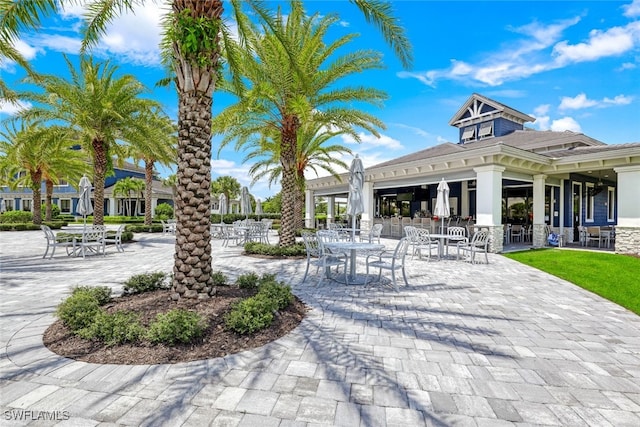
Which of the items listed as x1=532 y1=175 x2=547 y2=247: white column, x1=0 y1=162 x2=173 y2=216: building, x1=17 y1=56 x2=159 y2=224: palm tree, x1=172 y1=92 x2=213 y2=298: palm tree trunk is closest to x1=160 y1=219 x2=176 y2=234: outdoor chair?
x1=17 y1=56 x2=159 y2=224: palm tree

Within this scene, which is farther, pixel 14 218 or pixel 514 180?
pixel 14 218

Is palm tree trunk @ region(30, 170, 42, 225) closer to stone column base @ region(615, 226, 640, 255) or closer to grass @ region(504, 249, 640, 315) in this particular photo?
grass @ region(504, 249, 640, 315)

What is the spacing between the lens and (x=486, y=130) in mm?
21000

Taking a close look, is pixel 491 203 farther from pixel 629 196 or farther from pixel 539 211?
pixel 629 196

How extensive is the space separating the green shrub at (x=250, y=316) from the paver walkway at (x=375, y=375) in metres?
0.38

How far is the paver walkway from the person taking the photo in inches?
99.0

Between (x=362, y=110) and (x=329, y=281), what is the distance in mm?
7257

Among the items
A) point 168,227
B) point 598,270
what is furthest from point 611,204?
point 168,227

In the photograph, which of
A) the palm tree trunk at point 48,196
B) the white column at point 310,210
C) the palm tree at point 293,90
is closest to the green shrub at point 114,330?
the palm tree at point 293,90

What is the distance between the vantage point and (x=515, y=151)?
1234 cm

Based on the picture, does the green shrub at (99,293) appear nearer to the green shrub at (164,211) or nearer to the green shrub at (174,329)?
the green shrub at (174,329)

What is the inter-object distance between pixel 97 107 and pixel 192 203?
1294 centimetres

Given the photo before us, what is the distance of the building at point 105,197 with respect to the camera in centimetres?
3756

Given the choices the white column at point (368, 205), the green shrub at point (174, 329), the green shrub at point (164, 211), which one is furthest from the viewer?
the green shrub at point (164, 211)
